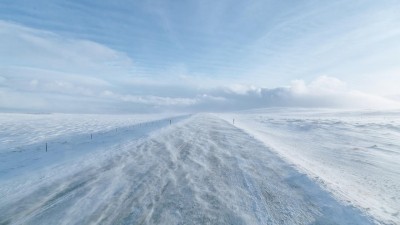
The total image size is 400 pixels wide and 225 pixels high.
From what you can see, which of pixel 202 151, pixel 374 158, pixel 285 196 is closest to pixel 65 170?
pixel 202 151

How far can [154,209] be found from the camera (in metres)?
8.05

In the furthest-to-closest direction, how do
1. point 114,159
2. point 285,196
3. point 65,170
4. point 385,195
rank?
point 114,159, point 65,170, point 385,195, point 285,196

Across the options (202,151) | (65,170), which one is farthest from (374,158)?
(65,170)

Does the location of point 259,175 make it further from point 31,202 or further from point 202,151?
point 31,202

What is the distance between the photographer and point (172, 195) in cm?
930

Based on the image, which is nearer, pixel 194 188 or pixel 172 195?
pixel 172 195

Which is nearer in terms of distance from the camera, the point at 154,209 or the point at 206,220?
the point at 206,220

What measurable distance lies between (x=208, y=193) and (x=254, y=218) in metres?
2.45

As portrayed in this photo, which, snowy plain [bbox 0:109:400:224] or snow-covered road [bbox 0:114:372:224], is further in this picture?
snowy plain [bbox 0:109:400:224]

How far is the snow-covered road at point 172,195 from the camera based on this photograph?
24.8 feet

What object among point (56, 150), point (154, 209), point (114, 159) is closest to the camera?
point (154, 209)

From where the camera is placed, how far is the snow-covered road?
298 inches

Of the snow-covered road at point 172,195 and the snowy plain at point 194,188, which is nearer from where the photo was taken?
the snow-covered road at point 172,195

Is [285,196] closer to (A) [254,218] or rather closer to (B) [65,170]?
(A) [254,218]
